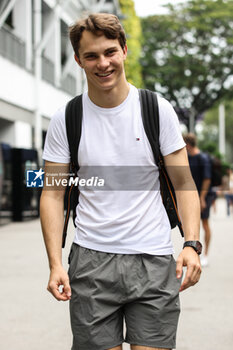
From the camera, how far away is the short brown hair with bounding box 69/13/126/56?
104 inches

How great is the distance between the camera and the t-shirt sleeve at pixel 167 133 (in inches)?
109

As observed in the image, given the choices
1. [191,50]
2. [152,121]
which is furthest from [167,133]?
[191,50]

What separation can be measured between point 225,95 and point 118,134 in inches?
1551

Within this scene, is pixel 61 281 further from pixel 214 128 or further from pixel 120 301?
pixel 214 128

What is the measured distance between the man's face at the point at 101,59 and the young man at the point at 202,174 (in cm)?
644

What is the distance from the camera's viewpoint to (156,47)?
40.5m

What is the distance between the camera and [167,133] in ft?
9.07

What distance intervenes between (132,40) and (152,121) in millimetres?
32897

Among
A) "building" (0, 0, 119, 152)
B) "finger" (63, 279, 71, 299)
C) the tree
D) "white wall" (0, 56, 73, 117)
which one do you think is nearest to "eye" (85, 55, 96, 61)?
"finger" (63, 279, 71, 299)

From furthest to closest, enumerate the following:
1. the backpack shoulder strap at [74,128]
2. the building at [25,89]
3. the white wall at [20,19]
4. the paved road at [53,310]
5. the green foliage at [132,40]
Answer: the green foliage at [132,40]
the white wall at [20,19]
the building at [25,89]
the paved road at [53,310]
the backpack shoulder strap at [74,128]

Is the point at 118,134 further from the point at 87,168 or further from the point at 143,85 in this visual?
the point at 143,85

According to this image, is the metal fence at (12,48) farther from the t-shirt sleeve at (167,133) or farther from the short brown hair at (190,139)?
the t-shirt sleeve at (167,133)

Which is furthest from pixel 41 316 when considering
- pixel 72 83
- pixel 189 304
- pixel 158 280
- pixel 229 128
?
pixel 229 128

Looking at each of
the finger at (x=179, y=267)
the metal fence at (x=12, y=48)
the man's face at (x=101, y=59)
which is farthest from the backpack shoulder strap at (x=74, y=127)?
the metal fence at (x=12, y=48)
